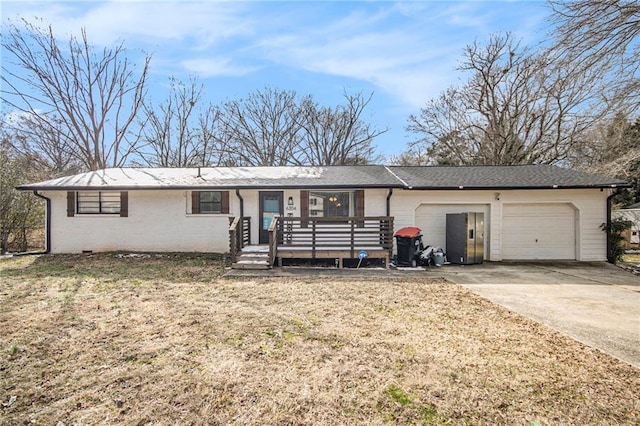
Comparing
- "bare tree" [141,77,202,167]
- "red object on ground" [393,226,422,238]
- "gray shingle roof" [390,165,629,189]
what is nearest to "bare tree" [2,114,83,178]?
"bare tree" [141,77,202,167]

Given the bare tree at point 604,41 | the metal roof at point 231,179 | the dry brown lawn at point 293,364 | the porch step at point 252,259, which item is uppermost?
the bare tree at point 604,41

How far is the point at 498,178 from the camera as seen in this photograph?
419 inches

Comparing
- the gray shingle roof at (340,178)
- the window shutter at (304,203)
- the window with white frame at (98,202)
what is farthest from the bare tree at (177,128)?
the window shutter at (304,203)

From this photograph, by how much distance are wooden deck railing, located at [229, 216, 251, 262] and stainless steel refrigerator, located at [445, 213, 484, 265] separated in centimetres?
644

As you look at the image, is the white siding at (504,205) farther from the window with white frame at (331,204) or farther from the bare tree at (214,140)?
the bare tree at (214,140)

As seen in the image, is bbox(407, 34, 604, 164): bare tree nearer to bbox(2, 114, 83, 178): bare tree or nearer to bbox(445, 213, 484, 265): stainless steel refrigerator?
bbox(445, 213, 484, 265): stainless steel refrigerator

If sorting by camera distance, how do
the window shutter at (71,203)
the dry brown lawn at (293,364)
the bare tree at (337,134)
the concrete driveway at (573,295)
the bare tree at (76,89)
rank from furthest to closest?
1. the bare tree at (337,134)
2. the bare tree at (76,89)
3. the window shutter at (71,203)
4. the concrete driveway at (573,295)
5. the dry brown lawn at (293,364)

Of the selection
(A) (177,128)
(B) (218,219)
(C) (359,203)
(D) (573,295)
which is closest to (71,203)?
(B) (218,219)

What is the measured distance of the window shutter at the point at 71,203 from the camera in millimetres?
10445

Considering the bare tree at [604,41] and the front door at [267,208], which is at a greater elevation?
the bare tree at [604,41]

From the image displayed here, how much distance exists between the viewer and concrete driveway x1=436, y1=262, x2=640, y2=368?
393 centimetres

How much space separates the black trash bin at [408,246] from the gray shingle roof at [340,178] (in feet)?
4.86

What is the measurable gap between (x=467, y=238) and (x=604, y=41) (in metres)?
5.52

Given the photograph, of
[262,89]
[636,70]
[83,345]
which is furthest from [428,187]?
[262,89]
